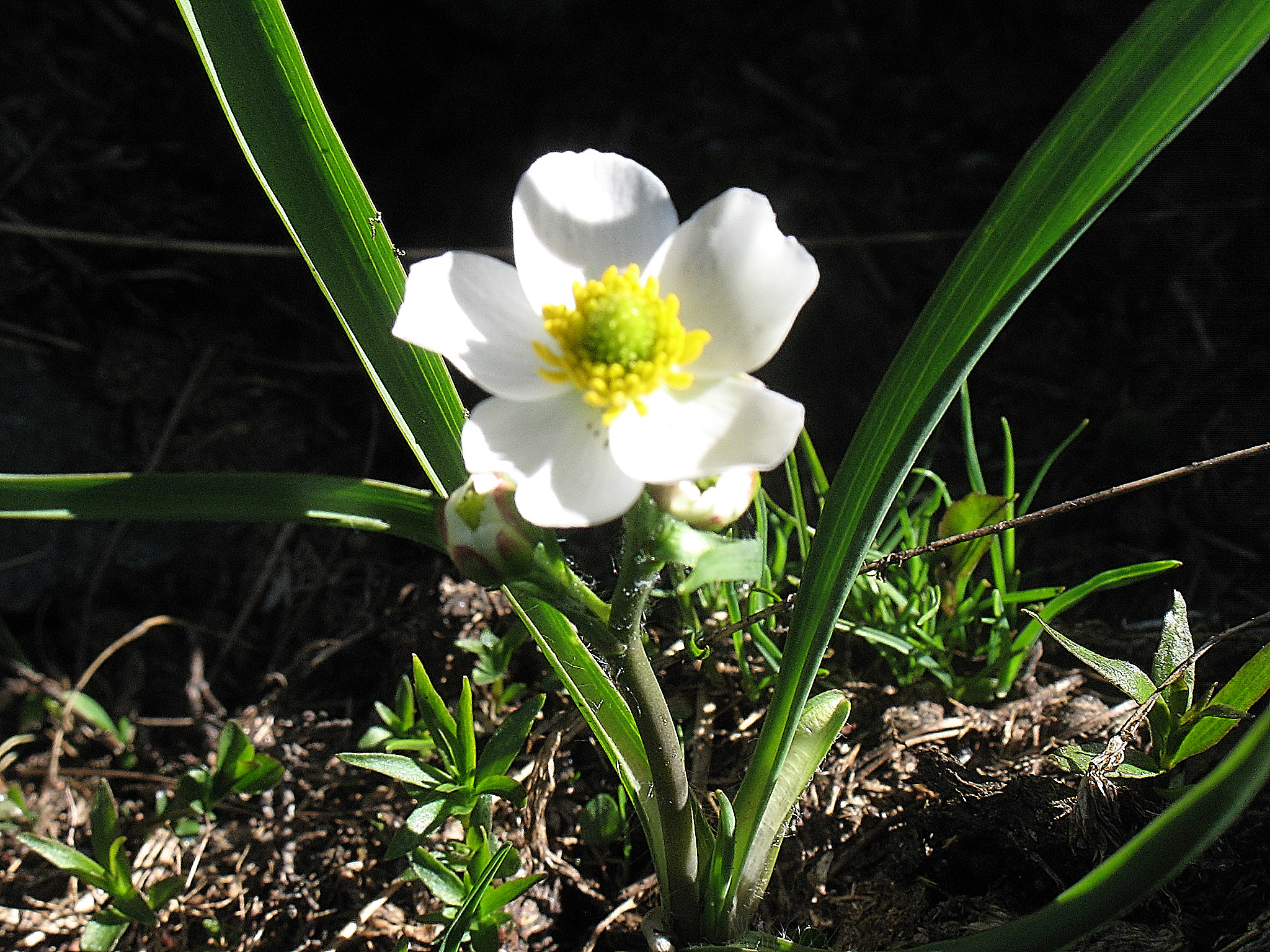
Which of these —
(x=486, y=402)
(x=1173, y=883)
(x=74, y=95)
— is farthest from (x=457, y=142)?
(x=1173, y=883)

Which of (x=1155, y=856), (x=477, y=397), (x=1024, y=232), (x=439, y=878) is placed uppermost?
(x=477, y=397)

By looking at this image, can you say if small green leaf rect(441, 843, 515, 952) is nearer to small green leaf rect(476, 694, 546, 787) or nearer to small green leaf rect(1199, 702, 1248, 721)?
small green leaf rect(476, 694, 546, 787)

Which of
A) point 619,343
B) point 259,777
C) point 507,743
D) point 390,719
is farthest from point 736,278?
point 259,777

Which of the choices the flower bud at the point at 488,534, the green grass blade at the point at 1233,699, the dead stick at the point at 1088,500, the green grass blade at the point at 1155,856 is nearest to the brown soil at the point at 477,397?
the green grass blade at the point at 1233,699

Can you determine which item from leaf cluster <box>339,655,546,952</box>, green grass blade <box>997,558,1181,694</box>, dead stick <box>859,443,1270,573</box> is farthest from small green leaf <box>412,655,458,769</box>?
green grass blade <box>997,558,1181,694</box>

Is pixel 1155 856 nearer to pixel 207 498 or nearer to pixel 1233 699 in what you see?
pixel 1233 699

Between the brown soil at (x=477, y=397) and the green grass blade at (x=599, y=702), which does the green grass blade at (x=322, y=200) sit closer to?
the green grass blade at (x=599, y=702)

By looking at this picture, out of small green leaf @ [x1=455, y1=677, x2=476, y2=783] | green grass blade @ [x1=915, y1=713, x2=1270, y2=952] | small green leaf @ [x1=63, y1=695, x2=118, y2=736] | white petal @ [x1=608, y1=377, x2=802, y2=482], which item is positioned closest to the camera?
green grass blade @ [x1=915, y1=713, x2=1270, y2=952]
